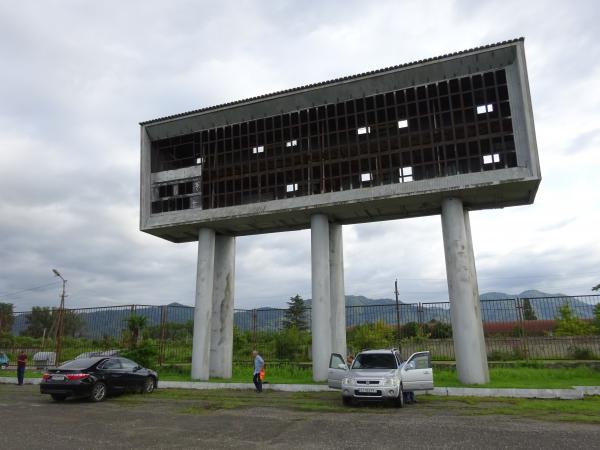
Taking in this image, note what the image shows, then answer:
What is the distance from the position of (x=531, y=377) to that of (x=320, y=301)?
30.6 feet

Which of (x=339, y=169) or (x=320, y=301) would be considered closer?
(x=320, y=301)

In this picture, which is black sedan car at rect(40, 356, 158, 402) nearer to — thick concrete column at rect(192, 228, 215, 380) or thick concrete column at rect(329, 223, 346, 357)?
thick concrete column at rect(192, 228, 215, 380)

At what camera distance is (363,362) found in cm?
1421

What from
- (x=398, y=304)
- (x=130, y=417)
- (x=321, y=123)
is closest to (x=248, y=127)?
(x=321, y=123)

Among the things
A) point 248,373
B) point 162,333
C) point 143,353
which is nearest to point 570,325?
point 248,373

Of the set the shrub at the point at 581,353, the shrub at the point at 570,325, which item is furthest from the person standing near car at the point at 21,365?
the shrub at the point at 570,325

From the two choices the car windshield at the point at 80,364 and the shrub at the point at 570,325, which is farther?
the shrub at the point at 570,325

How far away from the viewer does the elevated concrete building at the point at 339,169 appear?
18.0 m

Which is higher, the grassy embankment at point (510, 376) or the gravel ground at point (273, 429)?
the grassy embankment at point (510, 376)

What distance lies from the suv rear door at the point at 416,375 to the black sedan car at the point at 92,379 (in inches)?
385

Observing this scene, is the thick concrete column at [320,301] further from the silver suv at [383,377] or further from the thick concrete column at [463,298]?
the thick concrete column at [463,298]

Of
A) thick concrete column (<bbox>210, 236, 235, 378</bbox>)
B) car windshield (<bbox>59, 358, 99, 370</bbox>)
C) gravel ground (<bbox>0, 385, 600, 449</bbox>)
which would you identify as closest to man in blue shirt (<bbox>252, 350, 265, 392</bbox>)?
gravel ground (<bbox>0, 385, 600, 449</bbox>)

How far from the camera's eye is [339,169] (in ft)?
68.2

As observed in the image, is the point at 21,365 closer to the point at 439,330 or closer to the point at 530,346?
the point at 439,330
